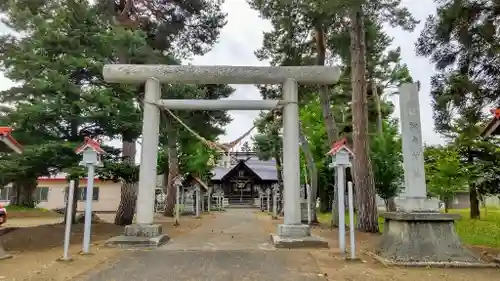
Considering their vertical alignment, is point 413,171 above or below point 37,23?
below

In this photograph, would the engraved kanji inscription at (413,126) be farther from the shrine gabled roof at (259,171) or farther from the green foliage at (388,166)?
the shrine gabled roof at (259,171)

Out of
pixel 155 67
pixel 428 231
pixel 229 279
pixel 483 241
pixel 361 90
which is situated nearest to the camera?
pixel 229 279

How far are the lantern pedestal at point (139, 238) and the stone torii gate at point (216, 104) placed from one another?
2 cm

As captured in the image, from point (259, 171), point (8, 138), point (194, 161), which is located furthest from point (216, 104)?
point (259, 171)

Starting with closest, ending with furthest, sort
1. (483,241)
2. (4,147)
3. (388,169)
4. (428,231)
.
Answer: (428,231) → (4,147) → (483,241) → (388,169)

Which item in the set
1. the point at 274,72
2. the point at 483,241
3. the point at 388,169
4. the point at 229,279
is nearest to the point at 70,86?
the point at 274,72

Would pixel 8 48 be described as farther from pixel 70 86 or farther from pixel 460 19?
pixel 460 19

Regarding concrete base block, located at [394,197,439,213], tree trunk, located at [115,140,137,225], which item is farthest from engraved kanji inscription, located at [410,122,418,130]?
tree trunk, located at [115,140,137,225]

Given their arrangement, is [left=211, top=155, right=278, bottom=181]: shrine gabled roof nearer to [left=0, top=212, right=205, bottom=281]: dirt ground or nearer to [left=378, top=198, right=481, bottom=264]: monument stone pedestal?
[left=0, top=212, right=205, bottom=281]: dirt ground

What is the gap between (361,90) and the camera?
12.7 metres

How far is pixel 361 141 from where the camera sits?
12516 mm

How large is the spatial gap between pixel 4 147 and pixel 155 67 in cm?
395

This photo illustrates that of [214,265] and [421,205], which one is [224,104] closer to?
[214,265]

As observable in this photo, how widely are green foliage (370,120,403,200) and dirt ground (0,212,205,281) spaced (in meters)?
20.2
